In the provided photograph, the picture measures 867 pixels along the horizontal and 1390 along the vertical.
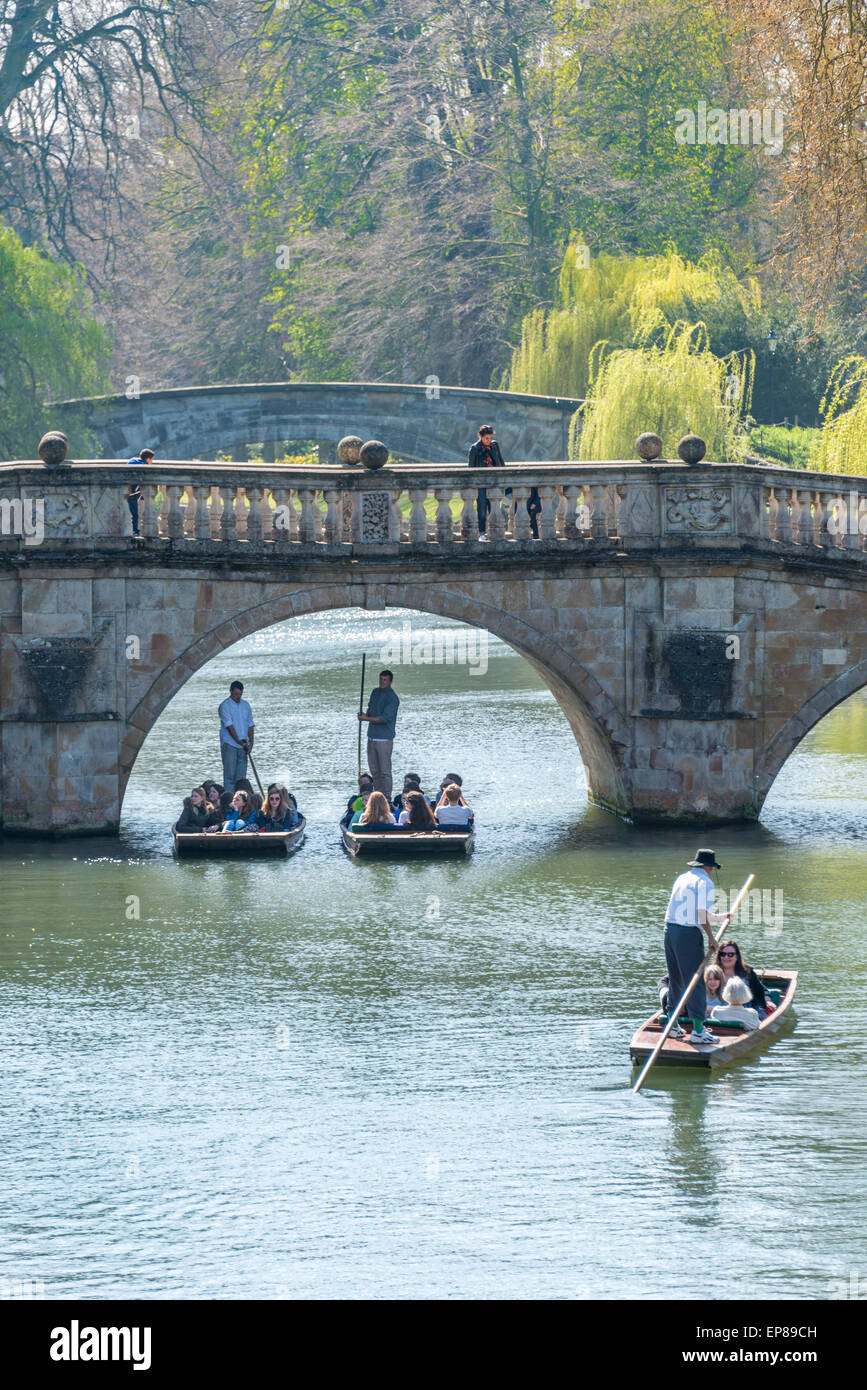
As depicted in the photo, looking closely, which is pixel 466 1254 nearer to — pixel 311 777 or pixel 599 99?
pixel 311 777

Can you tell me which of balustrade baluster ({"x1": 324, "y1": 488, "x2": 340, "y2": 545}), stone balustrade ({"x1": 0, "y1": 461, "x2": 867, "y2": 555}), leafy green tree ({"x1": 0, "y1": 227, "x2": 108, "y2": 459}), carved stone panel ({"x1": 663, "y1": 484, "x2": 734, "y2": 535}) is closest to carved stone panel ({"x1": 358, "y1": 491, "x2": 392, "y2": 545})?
stone balustrade ({"x1": 0, "y1": 461, "x2": 867, "y2": 555})

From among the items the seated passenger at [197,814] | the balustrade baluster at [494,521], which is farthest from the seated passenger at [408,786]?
the balustrade baluster at [494,521]

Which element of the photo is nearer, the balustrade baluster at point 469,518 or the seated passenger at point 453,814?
the seated passenger at point 453,814

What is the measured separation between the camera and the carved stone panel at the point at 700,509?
26078 millimetres

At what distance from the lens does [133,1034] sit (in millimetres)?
18938

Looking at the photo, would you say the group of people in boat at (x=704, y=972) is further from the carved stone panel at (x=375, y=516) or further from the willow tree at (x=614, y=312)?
the willow tree at (x=614, y=312)

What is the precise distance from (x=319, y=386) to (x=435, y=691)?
412 inches

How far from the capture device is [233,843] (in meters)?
25.8

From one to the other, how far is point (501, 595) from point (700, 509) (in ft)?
8.83

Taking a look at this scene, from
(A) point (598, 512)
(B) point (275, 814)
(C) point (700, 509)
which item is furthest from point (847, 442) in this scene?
(B) point (275, 814)

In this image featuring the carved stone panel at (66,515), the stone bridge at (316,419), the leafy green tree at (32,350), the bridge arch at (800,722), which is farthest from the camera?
the stone bridge at (316,419)

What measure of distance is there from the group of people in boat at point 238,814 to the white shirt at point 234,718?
0.71m

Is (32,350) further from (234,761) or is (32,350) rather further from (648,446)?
(648,446)
